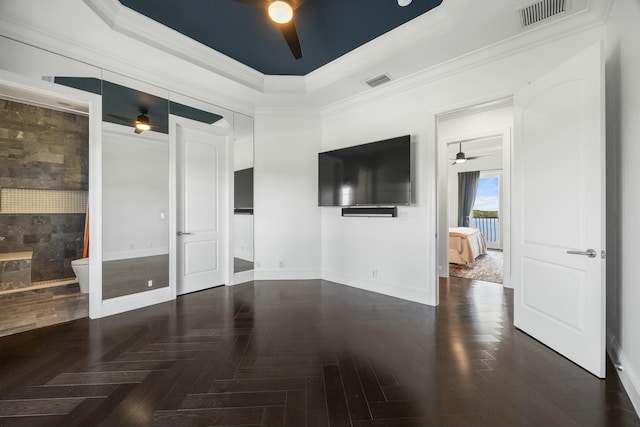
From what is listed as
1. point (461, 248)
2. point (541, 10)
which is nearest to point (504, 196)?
point (461, 248)

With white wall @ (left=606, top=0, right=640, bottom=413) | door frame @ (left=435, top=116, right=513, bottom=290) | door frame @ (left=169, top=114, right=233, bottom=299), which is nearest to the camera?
white wall @ (left=606, top=0, right=640, bottom=413)

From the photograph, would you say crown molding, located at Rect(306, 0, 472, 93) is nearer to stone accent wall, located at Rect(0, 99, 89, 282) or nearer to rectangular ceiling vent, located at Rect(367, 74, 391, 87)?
rectangular ceiling vent, located at Rect(367, 74, 391, 87)

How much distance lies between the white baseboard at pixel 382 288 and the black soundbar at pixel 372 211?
975mm

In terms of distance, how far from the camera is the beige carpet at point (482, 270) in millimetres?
4782

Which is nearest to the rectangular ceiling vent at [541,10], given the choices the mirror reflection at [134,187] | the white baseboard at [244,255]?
the mirror reflection at [134,187]

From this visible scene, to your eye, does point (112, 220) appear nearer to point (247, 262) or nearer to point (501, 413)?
point (247, 262)

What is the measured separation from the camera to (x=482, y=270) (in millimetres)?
5324

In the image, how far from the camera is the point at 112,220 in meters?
3.09

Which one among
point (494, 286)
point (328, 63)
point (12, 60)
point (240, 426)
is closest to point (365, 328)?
point (240, 426)

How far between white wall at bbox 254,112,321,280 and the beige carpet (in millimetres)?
2778

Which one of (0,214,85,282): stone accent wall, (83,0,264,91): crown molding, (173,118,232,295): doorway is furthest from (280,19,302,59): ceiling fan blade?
(0,214,85,282): stone accent wall

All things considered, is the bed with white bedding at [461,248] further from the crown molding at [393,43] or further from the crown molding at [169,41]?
the crown molding at [169,41]

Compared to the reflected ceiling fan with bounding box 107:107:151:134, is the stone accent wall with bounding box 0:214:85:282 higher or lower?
lower

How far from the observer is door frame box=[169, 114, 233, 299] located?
3.56 meters
